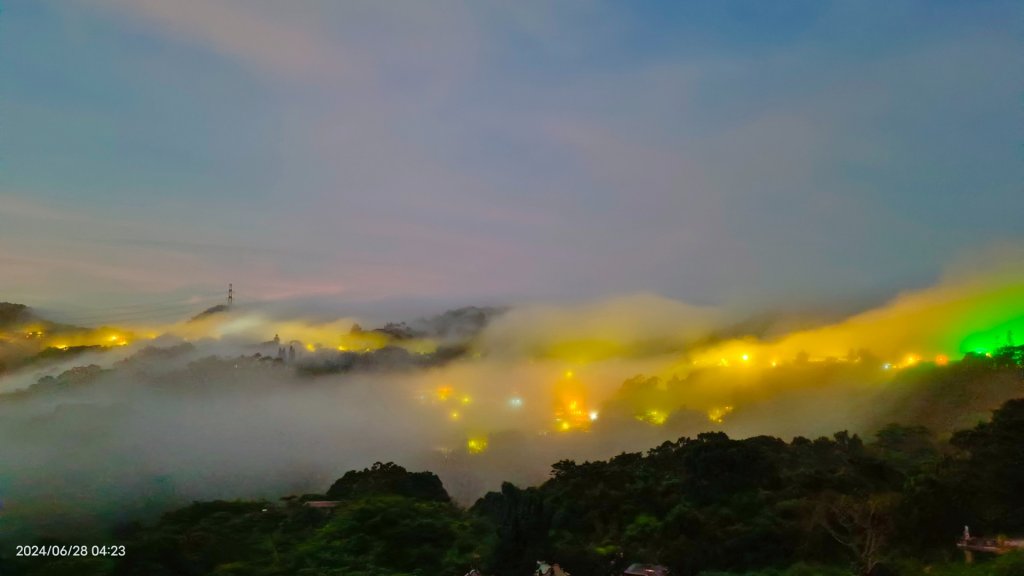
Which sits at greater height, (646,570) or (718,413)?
(718,413)

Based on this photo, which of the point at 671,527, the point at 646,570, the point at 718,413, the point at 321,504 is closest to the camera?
the point at 646,570

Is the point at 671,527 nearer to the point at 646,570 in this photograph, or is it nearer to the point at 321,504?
the point at 646,570

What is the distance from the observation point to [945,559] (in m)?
18.7

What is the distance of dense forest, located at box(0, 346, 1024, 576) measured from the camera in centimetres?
1903

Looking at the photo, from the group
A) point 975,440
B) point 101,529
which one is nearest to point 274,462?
point 101,529

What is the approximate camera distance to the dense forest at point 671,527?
62.4 ft

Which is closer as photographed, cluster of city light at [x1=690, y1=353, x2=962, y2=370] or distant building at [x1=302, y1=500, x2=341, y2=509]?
distant building at [x1=302, y1=500, x2=341, y2=509]

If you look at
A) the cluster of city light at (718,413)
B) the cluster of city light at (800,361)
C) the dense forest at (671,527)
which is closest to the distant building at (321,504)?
the dense forest at (671,527)

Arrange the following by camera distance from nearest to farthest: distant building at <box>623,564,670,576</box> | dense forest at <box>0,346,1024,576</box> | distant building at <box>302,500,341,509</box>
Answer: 1. dense forest at <box>0,346,1024,576</box>
2. distant building at <box>623,564,670,576</box>
3. distant building at <box>302,500,341,509</box>

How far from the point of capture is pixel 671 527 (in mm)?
22562

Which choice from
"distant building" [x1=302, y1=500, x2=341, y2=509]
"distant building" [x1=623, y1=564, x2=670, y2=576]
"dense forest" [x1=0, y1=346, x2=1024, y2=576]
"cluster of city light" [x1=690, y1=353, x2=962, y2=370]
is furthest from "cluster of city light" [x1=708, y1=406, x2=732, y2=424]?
"distant building" [x1=623, y1=564, x2=670, y2=576]

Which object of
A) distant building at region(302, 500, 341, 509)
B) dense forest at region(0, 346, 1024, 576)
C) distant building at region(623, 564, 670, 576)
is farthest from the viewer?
distant building at region(302, 500, 341, 509)

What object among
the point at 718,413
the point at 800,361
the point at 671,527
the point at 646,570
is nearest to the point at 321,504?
the point at 646,570

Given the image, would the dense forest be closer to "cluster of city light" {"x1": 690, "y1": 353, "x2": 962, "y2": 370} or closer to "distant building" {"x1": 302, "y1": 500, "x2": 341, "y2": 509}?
"distant building" {"x1": 302, "y1": 500, "x2": 341, "y2": 509}
